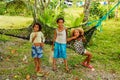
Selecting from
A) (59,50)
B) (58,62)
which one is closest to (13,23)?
(58,62)

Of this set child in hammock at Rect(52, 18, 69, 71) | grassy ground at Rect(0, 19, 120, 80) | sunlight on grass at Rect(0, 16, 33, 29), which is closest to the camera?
child in hammock at Rect(52, 18, 69, 71)

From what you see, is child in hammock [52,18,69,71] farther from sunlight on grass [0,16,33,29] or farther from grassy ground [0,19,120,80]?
sunlight on grass [0,16,33,29]

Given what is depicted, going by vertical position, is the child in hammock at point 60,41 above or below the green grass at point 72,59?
above

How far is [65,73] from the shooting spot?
615 centimetres

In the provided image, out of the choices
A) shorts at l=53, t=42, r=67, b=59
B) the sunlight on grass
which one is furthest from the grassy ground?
the sunlight on grass

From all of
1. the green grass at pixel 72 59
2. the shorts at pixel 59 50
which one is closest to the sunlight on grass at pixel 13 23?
the green grass at pixel 72 59

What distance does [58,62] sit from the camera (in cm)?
687

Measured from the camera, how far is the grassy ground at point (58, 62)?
598 centimetres

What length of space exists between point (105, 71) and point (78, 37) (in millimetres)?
1080

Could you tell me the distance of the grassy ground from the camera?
5984 mm

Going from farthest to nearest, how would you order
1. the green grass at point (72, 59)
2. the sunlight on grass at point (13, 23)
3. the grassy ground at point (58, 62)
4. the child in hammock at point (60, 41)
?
the sunlight on grass at point (13, 23), the green grass at point (72, 59), the grassy ground at point (58, 62), the child in hammock at point (60, 41)

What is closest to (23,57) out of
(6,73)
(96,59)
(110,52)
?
(6,73)

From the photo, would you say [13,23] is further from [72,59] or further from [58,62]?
[58,62]

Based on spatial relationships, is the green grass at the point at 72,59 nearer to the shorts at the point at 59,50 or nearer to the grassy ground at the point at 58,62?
the grassy ground at the point at 58,62
